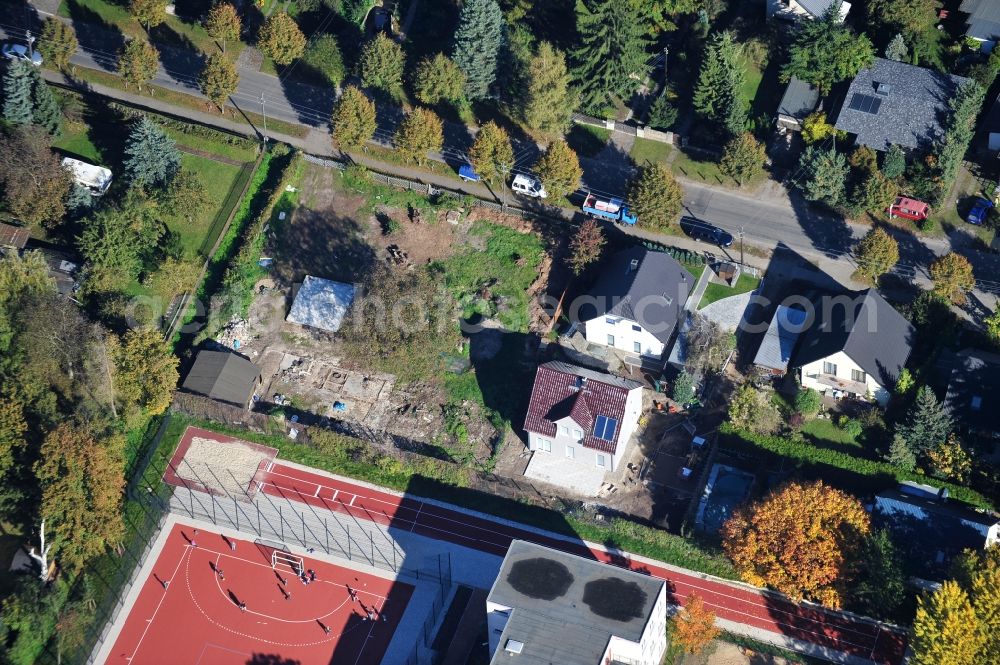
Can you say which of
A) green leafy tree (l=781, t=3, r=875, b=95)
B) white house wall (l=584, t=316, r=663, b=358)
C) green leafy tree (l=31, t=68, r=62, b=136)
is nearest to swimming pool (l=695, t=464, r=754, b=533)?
white house wall (l=584, t=316, r=663, b=358)

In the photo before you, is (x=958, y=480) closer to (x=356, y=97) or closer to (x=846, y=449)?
(x=846, y=449)

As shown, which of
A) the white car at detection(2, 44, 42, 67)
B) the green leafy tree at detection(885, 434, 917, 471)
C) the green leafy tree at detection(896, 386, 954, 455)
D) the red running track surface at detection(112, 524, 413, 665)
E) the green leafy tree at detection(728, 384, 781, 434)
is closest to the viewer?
the red running track surface at detection(112, 524, 413, 665)

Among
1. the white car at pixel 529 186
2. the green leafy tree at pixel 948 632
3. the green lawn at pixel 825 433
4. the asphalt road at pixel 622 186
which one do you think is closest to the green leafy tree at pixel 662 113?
the asphalt road at pixel 622 186

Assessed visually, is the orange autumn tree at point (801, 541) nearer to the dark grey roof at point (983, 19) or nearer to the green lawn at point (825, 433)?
the green lawn at point (825, 433)

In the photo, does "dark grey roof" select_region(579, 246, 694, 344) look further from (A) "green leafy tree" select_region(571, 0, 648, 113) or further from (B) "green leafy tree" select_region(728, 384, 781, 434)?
(A) "green leafy tree" select_region(571, 0, 648, 113)

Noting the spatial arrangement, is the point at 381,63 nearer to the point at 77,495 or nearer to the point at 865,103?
the point at 865,103

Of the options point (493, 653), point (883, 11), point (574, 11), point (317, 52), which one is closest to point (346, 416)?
point (493, 653)
